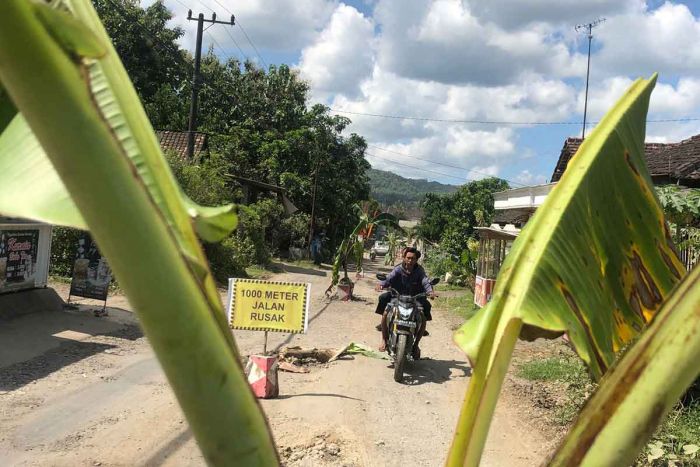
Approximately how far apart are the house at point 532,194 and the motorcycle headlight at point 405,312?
339 centimetres

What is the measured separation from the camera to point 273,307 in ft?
21.6

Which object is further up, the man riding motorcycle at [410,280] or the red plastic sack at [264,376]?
the man riding motorcycle at [410,280]

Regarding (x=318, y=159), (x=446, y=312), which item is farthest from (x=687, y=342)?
(x=318, y=159)

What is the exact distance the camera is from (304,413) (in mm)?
5676

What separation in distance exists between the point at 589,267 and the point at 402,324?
6.03m

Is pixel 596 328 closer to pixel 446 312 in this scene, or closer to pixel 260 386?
pixel 260 386

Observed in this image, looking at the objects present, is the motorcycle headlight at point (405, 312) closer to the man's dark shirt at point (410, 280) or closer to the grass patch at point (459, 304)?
the man's dark shirt at point (410, 280)

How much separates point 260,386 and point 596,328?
203 inches

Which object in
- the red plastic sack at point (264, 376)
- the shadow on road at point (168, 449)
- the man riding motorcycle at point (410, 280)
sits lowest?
the shadow on road at point (168, 449)

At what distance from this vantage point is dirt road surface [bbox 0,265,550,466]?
4.61 m

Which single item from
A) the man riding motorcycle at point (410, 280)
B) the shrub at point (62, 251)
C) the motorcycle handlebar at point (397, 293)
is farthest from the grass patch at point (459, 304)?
the shrub at point (62, 251)

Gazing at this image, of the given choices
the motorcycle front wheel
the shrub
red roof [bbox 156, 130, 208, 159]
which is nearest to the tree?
red roof [bbox 156, 130, 208, 159]

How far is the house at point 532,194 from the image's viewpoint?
11.2 metres

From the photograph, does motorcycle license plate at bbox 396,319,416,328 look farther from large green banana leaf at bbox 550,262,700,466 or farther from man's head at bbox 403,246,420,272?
large green banana leaf at bbox 550,262,700,466
